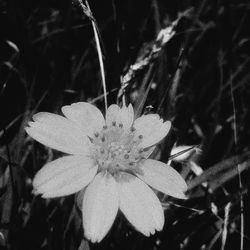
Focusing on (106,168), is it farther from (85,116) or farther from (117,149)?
(85,116)

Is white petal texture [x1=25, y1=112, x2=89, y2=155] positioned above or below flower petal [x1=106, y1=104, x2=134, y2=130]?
above

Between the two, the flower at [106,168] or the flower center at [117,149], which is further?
the flower center at [117,149]

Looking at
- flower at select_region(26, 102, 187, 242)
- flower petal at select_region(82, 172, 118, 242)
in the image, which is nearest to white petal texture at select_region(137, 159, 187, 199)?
flower at select_region(26, 102, 187, 242)

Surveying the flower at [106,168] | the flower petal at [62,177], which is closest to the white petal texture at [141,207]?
the flower at [106,168]

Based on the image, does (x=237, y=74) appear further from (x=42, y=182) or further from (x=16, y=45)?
(x=42, y=182)

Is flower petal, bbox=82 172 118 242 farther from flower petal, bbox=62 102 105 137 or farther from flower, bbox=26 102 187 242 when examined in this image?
flower petal, bbox=62 102 105 137

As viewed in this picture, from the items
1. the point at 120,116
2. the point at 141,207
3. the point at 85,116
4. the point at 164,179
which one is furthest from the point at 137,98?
the point at 141,207

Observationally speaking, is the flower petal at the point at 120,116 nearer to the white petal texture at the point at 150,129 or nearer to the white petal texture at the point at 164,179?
the white petal texture at the point at 150,129

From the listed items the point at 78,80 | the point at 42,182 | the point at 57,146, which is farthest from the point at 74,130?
the point at 78,80
